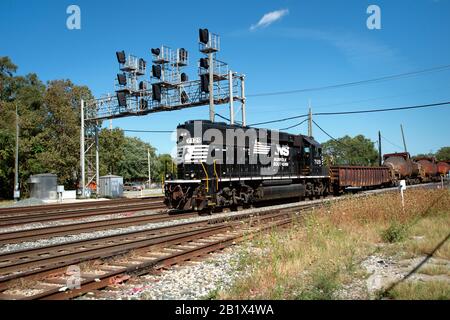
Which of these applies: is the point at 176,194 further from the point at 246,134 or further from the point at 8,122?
the point at 8,122

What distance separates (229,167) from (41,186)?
20628mm

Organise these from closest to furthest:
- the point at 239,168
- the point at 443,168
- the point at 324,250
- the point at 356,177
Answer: the point at 324,250
the point at 239,168
the point at 356,177
the point at 443,168

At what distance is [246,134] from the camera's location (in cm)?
1883

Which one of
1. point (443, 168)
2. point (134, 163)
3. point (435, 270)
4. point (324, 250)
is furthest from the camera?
point (134, 163)

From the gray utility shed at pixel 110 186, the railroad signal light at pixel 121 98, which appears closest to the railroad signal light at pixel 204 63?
the railroad signal light at pixel 121 98

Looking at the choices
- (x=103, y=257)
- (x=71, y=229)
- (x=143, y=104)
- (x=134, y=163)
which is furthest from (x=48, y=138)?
(x=134, y=163)

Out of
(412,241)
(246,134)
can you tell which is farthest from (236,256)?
(246,134)

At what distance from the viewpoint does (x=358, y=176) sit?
29.8m

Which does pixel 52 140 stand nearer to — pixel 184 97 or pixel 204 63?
pixel 184 97

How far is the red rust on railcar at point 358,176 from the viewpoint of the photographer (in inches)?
1089

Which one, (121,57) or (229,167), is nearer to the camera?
(229,167)

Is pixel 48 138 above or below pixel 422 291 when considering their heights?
above

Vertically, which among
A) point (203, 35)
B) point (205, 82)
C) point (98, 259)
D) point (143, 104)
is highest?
point (203, 35)
